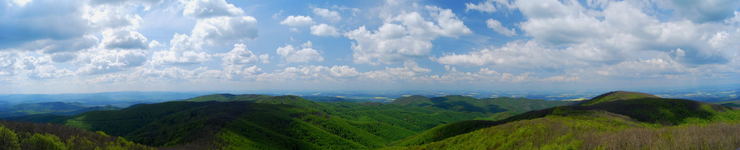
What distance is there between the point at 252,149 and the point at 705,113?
260 m

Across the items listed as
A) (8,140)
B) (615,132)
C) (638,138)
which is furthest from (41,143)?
(615,132)

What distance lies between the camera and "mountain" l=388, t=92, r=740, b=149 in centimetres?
3481

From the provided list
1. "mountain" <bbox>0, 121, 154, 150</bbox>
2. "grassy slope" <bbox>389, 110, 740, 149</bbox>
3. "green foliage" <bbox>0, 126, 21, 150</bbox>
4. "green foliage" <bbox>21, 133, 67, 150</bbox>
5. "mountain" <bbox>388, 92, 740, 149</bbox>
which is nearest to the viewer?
"grassy slope" <bbox>389, 110, 740, 149</bbox>

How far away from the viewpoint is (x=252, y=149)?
7584 inches

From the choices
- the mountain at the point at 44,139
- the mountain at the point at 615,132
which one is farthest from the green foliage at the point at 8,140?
the mountain at the point at 615,132

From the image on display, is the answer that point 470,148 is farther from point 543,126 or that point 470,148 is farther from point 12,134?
point 12,134

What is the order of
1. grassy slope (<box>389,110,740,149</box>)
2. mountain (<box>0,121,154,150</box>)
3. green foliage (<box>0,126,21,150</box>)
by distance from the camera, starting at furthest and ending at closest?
mountain (<box>0,121,154,150</box>), green foliage (<box>0,126,21,150</box>), grassy slope (<box>389,110,740,149</box>)

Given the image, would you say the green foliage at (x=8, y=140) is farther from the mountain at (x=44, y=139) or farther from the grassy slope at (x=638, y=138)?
the grassy slope at (x=638, y=138)

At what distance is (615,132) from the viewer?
61.3 metres

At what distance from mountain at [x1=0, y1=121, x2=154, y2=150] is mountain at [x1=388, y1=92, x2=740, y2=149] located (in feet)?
379

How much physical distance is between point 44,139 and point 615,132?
467 ft

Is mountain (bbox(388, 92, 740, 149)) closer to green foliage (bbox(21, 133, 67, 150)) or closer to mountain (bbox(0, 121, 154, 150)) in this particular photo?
mountain (bbox(0, 121, 154, 150))

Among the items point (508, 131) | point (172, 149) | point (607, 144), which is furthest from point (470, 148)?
point (172, 149)

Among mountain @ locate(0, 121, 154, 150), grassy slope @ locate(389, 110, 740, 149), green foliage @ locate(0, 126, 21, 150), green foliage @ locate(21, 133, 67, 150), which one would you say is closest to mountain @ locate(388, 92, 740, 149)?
grassy slope @ locate(389, 110, 740, 149)
